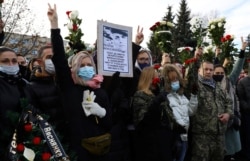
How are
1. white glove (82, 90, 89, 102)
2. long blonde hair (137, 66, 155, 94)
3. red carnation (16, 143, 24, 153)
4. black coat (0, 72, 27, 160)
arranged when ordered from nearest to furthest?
1. red carnation (16, 143, 24, 153)
2. black coat (0, 72, 27, 160)
3. white glove (82, 90, 89, 102)
4. long blonde hair (137, 66, 155, 94)

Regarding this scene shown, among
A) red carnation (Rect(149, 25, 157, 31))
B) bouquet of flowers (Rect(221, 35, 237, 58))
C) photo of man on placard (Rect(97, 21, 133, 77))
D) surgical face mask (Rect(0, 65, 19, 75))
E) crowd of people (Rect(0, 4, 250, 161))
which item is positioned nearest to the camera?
surgical face mask (Rect(0, 65, 19, 75))

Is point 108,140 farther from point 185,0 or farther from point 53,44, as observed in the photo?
point 185,0

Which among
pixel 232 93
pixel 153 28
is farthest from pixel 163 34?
pixel 232 93

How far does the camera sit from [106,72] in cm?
463

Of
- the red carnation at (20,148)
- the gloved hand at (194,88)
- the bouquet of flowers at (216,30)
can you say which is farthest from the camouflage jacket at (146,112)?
the bouquet of flowers at (216,30)

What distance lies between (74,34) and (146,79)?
1.15 meters

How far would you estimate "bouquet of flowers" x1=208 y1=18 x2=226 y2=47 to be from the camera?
6.63 m

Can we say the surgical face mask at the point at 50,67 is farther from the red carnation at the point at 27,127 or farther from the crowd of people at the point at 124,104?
the red carnation at the point at 27,127

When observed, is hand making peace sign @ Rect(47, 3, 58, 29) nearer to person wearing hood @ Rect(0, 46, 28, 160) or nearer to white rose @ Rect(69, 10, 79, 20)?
person wearing hood @ Rect(0, 46, 28, 160)

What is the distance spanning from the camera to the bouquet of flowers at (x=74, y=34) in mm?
4613

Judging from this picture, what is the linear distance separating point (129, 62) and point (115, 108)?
73cm

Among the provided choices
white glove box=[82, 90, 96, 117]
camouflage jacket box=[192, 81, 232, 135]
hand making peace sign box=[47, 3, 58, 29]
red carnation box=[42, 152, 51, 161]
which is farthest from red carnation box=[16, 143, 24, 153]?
camouflage jacket box=[192, 81, 232, 135]

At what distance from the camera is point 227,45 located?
6914 mm

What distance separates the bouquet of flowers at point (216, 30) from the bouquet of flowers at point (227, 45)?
0.14 m
